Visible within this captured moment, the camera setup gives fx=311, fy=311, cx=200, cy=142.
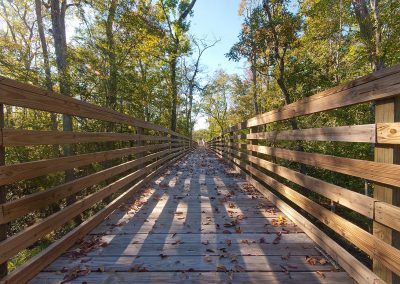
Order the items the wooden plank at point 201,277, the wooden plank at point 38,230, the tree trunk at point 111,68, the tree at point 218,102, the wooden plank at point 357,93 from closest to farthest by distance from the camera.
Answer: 1. the wooden plank at point 357,93
2. the wooden plank at point 38,230
3. the wooden plank at point 201,277
4. the tree trunk at point 111,68
5. the tree at point 218,102

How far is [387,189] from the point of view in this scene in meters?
2.11

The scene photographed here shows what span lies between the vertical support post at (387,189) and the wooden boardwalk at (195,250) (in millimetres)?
462

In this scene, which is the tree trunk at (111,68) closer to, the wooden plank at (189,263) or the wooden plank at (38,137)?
the wooden plank at (38,137)

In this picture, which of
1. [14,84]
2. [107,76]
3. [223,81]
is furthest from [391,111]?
[223,81]

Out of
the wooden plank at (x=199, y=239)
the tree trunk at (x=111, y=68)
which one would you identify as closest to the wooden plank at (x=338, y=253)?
the wooden plank at (x=199, y=239)

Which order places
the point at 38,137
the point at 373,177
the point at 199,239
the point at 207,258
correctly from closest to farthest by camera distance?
the point at 373,177 → the point at 38,137 → the point at 207,258 → the point at 199,239

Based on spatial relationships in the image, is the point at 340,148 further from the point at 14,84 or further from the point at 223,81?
the point at 223,81

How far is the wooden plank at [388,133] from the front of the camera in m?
1.98

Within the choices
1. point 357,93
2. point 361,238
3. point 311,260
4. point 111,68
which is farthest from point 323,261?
point 111,68

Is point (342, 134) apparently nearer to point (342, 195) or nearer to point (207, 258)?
Answer: point (342, 195)

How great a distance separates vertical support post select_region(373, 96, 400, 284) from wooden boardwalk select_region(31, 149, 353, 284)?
46 cm

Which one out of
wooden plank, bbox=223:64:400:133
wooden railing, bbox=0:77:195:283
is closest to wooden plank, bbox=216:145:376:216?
wooden plank, bbox=223:64:400:133

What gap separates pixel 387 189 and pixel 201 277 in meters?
1.58

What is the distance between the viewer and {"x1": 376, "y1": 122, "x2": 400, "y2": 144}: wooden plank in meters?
1.98
